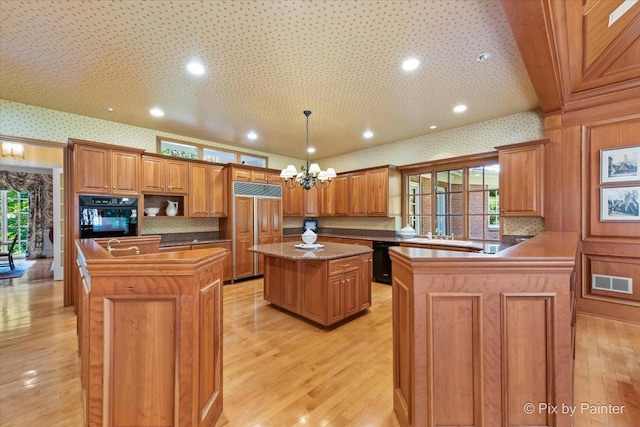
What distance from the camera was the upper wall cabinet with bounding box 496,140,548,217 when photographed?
12.2ft

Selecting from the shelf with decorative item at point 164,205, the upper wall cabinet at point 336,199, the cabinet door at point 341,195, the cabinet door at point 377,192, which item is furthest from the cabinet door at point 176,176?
the cabinet door at point 377,192

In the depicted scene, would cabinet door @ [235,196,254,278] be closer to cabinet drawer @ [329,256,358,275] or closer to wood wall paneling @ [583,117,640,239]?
cabinet drawer @ [329,256,358,275]

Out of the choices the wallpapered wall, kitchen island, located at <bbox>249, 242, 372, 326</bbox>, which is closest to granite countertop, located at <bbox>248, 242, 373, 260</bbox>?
kitchen island, located at <bbox>249, 242, 372, 326</bbox>

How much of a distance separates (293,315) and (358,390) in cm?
163

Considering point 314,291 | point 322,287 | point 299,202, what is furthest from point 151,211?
point 322,287

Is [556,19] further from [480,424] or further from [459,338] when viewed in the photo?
[480,424]

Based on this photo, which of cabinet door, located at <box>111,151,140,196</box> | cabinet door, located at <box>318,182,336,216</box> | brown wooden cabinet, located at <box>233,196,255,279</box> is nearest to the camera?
cabinet door, located at <box>111,151,140,196</box>

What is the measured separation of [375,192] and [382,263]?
150cm

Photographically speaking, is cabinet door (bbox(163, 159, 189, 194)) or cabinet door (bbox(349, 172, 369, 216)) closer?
cabinet door (bbox(163, 159, 189, 194))

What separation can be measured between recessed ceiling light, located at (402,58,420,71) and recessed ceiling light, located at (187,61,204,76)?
2109 millimetres

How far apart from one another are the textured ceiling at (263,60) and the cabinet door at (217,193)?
1.16 meters

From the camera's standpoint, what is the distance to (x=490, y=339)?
1343 millimetres

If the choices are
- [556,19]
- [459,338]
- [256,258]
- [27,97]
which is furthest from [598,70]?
[27,97]

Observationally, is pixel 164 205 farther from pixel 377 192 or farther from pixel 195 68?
pixel 377 192
